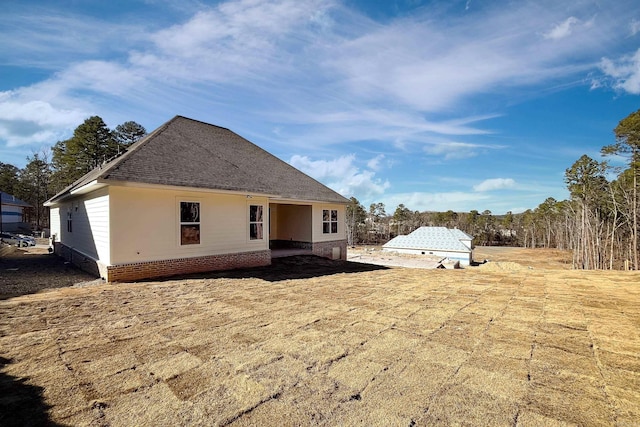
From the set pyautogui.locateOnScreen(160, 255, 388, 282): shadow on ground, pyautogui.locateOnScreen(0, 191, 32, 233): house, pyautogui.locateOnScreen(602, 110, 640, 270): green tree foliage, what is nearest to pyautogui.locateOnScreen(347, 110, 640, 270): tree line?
pyautogui.locateOnScreen(602, 110, 640, 270): green tree foliage

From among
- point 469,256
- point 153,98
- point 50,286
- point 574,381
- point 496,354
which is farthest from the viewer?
point 469,256

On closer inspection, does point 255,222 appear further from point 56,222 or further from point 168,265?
point 56,222

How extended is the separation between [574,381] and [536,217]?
69.9 m

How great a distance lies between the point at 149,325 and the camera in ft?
15.2

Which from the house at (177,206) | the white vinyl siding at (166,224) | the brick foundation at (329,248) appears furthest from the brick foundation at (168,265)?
the brick foundation at (329,248)

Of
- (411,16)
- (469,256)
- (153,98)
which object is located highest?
(411,16)

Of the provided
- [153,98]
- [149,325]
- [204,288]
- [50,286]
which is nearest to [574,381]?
[149,325]

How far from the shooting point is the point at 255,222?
11.2m

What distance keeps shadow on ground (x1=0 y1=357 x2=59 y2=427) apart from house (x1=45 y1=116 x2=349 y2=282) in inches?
219

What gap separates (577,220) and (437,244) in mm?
13128

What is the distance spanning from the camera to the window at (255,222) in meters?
11.0

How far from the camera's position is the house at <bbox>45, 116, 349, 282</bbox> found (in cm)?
810

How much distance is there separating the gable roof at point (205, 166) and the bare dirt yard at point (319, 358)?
3470mm

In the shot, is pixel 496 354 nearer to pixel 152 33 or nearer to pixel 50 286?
pixel 50 286
